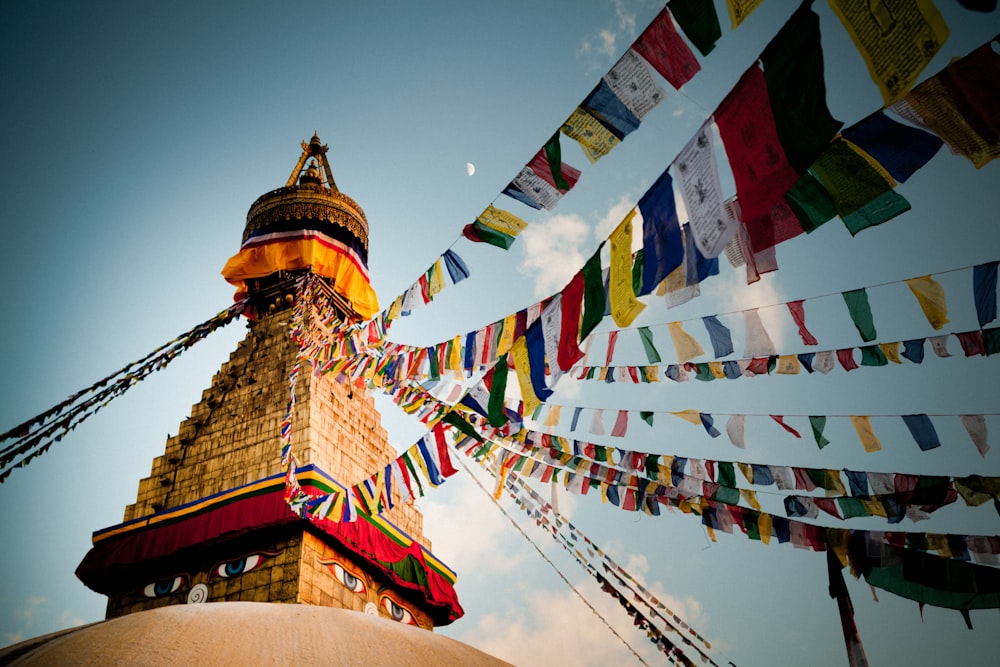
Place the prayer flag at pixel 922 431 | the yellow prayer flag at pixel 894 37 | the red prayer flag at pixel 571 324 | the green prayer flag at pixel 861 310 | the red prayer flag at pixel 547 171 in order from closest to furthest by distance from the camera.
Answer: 1. the yellow prayer flag at pixel 894 37
2. the red prayer flag at pixel 571 324
3. the red prayer flag at pixel 547 171
4. the green prayer flag at pixel 861 310
5. the prayer flag at pixel 922 431

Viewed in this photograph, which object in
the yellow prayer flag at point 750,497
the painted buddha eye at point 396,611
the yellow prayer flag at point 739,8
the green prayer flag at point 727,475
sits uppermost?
Answer: the yellow prayer flag at point 739,8

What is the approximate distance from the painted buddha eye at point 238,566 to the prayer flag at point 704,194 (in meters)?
7.09

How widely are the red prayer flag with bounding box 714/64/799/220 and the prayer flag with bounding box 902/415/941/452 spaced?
143 inches

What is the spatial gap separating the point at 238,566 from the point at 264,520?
0.73 meters

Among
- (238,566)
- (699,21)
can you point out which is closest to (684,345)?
(699,21)

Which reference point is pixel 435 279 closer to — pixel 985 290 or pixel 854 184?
pixel 854 184

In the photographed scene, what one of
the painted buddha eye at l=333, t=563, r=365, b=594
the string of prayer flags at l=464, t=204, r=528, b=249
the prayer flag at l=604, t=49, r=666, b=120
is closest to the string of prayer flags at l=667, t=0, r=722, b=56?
the prayer flag at l=604, t=49, r=666, b=120

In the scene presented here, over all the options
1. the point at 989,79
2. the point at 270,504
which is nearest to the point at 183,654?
the point at 270,504

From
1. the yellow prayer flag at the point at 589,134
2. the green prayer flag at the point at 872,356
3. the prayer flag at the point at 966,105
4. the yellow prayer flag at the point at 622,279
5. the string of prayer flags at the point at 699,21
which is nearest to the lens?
the prayer flag at the point at 966,105

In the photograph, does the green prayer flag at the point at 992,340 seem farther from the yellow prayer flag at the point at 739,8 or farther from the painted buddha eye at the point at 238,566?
the painted buddha eye at the point at 238,566

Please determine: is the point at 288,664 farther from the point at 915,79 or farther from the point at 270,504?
the point at 915,79

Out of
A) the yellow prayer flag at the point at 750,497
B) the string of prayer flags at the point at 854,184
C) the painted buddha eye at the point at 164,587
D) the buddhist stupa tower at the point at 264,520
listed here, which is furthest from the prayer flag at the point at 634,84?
the painted buddha eye at the point at 164,587

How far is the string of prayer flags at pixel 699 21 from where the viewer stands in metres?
2.95

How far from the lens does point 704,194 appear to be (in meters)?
3.06
